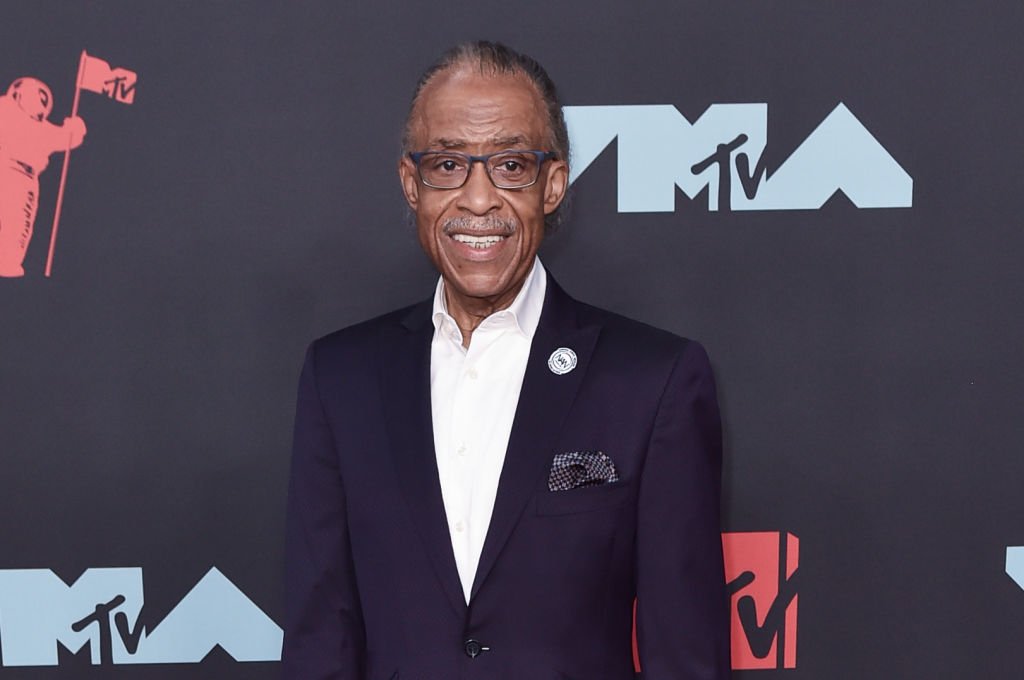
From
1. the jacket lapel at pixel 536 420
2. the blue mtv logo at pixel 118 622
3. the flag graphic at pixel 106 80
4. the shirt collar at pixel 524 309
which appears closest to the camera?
the jacket lapel at pixel 536 420

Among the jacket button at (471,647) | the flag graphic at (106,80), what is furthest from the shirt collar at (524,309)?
the flag graphic at (106,80)

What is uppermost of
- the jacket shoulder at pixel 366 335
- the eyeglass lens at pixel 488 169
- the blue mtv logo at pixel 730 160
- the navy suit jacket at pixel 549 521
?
the blue mtv logo at pixel 730 160

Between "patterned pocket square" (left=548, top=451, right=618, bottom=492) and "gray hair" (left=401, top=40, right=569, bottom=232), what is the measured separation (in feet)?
1.34

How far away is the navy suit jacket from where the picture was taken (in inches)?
51.1

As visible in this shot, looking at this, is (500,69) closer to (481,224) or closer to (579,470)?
(481,224)

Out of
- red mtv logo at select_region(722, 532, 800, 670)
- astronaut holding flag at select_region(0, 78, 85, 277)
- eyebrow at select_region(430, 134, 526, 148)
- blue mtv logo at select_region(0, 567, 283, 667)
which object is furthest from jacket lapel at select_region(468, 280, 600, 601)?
astronaut holding flag at select_region(0, 78, 85, 277)

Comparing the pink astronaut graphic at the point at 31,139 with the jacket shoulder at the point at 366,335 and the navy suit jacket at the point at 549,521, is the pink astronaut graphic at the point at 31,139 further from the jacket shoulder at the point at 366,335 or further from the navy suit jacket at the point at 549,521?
the navy suit jacket at the point at 549,521

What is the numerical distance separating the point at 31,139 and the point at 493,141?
114 cm

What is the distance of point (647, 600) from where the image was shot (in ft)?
4.41

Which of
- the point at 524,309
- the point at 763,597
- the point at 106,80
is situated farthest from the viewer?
the point at 763,597

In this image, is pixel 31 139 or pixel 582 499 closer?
pixel 582 499

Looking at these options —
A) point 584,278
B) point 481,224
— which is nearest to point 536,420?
point 481,224

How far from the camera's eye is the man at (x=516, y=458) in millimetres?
1299

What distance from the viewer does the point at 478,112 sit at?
1299 mm
